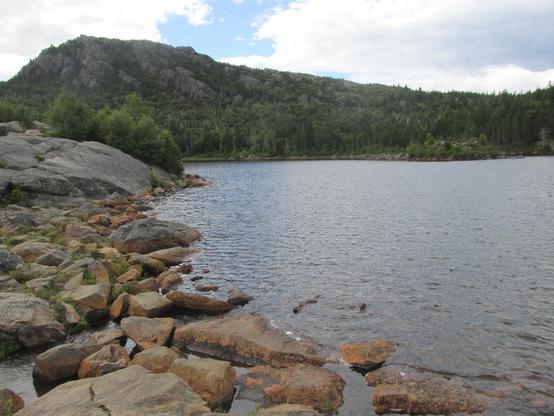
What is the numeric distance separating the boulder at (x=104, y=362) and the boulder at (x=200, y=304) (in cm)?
655

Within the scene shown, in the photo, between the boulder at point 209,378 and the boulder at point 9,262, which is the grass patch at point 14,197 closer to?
the boulder at point 9,262

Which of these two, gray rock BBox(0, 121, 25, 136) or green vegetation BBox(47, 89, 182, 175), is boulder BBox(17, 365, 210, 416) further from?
green vegetation BBox(47, 89, 182, 175)

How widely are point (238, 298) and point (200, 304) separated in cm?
216

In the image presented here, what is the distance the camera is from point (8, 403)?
509 inches

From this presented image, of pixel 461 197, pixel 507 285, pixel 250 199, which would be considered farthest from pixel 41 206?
pixel 461 197

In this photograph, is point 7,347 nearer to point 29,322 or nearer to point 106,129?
point 29,322

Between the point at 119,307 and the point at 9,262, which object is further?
the point at 9,262

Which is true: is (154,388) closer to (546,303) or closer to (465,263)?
(546,303)

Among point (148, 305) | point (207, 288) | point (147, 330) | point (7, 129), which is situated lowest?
point (207, 288)

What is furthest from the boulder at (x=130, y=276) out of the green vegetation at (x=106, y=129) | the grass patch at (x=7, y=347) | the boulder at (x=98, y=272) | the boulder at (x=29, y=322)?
the green vegetation at (x=106, y=129)

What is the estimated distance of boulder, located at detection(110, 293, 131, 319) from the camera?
21.9 m

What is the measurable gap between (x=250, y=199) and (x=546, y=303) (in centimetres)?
5000

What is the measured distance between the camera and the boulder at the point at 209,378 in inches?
566

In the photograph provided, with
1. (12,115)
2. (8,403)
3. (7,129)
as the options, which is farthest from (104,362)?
(12,115)
